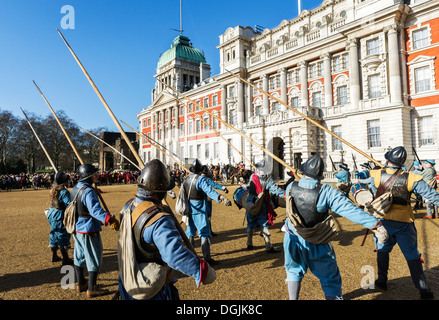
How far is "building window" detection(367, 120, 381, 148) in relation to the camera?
20.8 meters

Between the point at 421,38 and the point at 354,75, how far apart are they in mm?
5007

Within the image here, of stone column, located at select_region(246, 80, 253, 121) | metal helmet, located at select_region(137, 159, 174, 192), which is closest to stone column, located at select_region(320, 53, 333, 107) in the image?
stone column, located at select_region(246, 80, 253, 121)

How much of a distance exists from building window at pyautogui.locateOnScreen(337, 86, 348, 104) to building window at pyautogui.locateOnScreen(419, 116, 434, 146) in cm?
630

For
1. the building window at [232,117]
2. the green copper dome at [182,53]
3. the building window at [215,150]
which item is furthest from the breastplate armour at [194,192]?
the green copper dome at [182,53]

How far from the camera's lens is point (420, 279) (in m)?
3.46

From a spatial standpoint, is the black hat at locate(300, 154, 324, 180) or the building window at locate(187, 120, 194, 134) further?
the building window at locate(187, 120, 194, 134)

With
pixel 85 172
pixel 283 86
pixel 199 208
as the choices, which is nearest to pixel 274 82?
pixel 283 86

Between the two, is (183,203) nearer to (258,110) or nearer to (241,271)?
(241,271)

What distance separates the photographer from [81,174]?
3.89 metres

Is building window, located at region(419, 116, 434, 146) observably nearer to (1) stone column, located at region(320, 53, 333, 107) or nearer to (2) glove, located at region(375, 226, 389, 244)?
(1) stone column, located at region(320, 53, 333, 107)

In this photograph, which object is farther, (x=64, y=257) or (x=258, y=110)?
(x=258, y=110)

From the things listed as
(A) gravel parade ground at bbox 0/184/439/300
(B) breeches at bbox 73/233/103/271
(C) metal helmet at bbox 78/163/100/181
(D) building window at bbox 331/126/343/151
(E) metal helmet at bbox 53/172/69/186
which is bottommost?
(A) gravel parade ground at bbox 0/184/439/300
